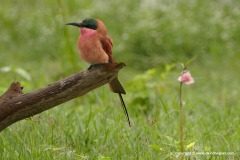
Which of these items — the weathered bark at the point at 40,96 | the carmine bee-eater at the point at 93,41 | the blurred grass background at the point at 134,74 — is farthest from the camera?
the blurred grass background at the point at 134,74

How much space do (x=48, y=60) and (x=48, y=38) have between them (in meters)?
0.46

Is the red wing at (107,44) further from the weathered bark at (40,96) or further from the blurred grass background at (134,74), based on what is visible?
the blurred grass background at (134,74)

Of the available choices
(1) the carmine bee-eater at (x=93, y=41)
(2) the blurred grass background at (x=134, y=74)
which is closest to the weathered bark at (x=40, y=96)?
(1) the carmine bee-eater at (x=93, y=41)

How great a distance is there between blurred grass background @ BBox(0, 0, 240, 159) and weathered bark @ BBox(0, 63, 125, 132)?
0.34 m

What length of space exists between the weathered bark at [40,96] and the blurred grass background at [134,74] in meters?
0.34

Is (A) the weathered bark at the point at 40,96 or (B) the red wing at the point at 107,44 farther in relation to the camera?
(B) the red wing at the point at 107,44

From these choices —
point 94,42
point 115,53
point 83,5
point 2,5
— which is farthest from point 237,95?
point 2,5

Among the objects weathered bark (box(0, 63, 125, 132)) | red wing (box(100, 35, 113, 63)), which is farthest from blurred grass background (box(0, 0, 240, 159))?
red wing (box(100, 35, 113, 63))

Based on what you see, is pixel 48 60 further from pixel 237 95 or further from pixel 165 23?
pixel 237 95

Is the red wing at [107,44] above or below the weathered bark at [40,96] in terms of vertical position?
above

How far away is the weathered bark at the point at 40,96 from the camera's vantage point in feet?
12.4

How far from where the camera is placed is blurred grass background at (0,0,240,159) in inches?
174

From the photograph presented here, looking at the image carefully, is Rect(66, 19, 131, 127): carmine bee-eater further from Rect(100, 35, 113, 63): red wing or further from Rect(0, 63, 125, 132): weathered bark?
Rect(0, 63, 125, 132): weathered bark

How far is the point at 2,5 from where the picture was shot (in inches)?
406
